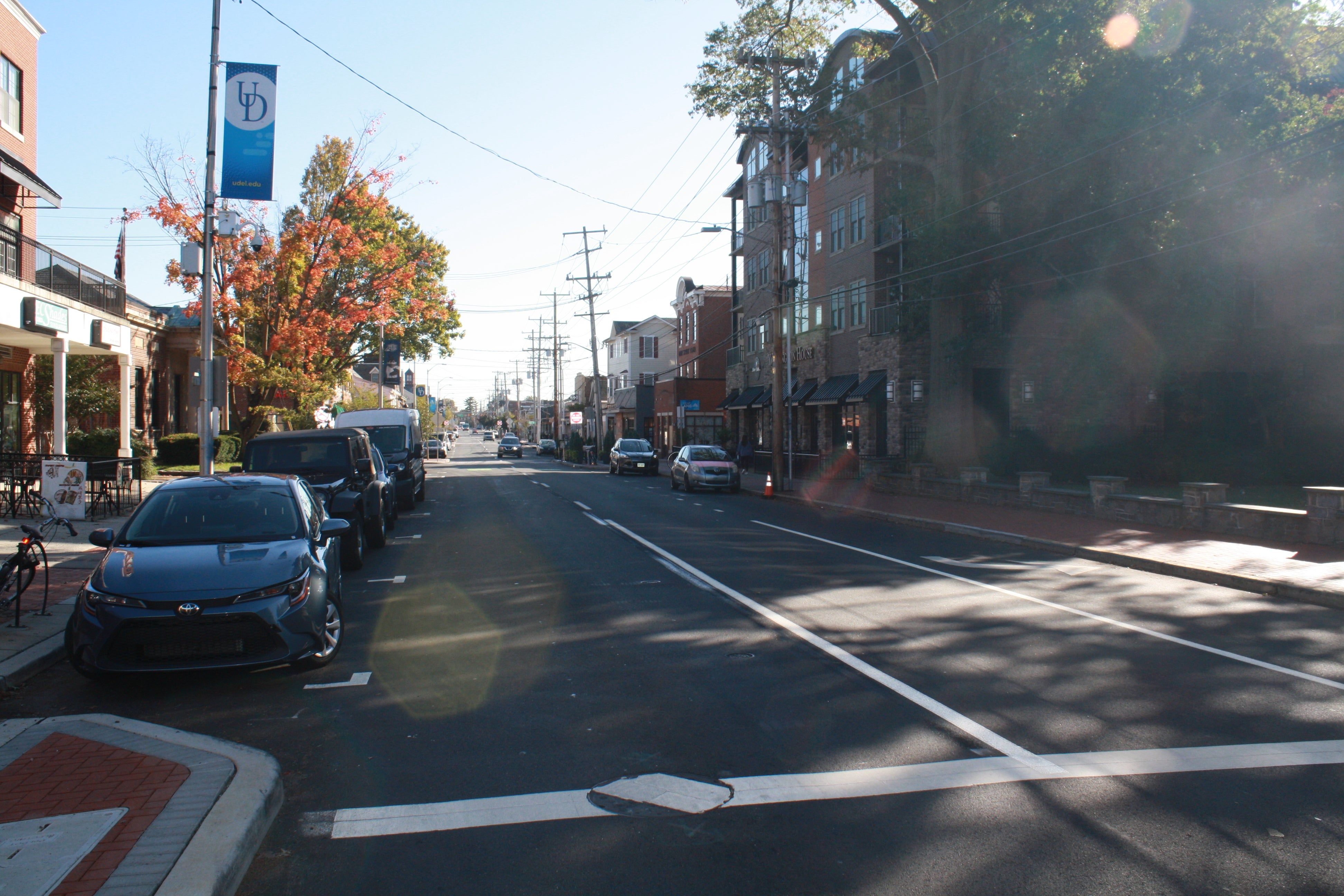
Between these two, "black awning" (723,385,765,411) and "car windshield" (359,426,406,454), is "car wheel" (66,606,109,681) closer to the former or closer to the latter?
"car windshield" (359,426,406,454)

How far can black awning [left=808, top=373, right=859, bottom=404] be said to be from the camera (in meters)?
34.4

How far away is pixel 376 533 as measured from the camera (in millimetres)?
14570

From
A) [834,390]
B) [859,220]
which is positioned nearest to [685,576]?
[834,390]

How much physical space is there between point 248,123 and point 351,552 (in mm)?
7724

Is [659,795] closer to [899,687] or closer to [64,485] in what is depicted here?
[899,687]

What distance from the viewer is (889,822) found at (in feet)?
14.1

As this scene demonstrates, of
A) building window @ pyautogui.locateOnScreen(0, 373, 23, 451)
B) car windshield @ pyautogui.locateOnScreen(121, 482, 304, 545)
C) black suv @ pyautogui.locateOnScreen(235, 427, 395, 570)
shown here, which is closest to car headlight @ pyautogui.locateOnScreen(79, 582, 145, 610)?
car windshield @ pyautogui.locateOnScreen(121, 482, 304, 545)

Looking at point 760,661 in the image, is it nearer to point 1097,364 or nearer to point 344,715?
point 344,715

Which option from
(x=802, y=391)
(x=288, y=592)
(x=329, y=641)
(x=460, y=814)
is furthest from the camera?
(x=802, y=391)

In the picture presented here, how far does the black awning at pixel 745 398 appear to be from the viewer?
44.2 metres

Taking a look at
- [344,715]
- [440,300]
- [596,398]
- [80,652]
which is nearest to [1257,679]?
[344,715]

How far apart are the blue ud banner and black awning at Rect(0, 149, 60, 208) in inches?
372

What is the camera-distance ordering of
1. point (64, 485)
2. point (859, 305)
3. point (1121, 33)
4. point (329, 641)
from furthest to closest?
point (859, 305)
point (1121, 33)
point (64, 485)
point (329, 641)

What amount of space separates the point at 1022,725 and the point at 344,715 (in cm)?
432
